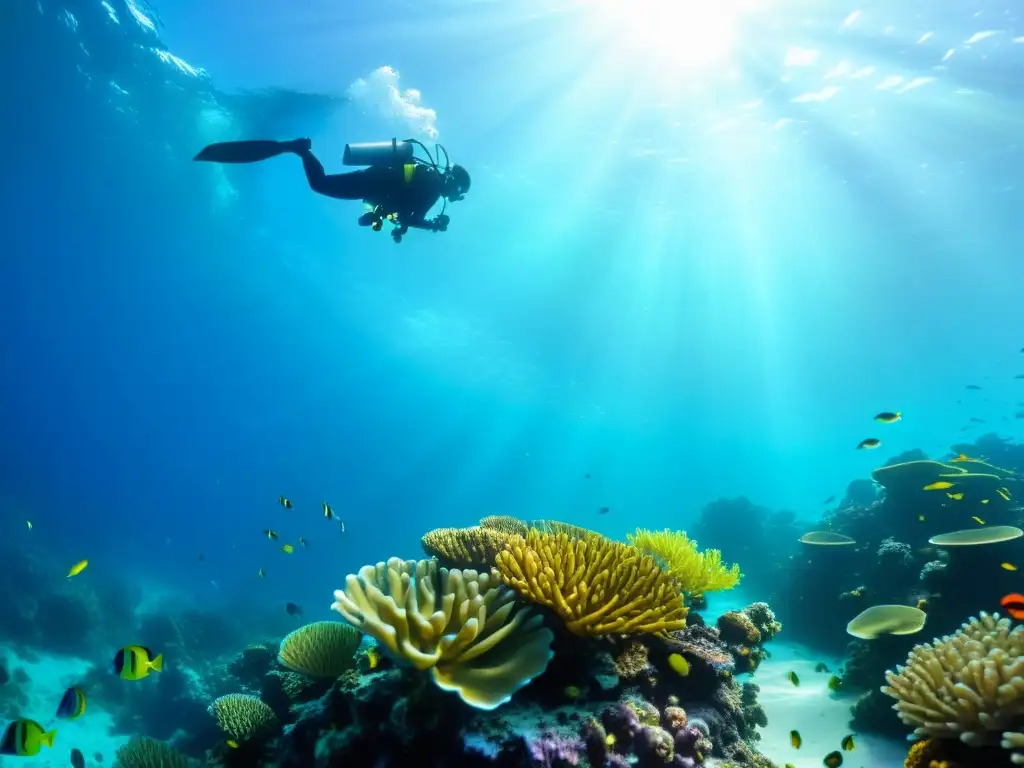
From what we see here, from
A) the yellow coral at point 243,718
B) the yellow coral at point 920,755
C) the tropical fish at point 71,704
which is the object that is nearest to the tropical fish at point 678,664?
the yellow coral at point 920,755

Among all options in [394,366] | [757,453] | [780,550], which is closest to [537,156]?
[780,550]

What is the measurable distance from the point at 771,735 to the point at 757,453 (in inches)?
4433

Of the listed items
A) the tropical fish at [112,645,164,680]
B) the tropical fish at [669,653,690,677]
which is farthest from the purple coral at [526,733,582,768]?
the tropical fish at [112,645,164,680]

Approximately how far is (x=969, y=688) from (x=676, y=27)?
2392cm

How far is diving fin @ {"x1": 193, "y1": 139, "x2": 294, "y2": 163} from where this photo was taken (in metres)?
7.57

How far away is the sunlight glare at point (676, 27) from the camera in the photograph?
1902 centimetres

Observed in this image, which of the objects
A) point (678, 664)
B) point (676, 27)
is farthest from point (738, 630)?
point (676, 27)

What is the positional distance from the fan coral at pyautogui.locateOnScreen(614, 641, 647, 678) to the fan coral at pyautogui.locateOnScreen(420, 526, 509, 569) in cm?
153

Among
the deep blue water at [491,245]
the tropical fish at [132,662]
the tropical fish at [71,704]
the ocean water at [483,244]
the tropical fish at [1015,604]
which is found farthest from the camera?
the deep blue water at [491,245]

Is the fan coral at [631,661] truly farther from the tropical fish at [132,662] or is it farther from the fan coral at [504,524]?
the tropical fish at [132,662]

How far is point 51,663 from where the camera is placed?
19.3 meters

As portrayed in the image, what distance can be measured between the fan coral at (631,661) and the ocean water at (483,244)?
4.31m

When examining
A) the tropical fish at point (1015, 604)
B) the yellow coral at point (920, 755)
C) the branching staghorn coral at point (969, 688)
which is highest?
the tropical fish at point (1015, 604)

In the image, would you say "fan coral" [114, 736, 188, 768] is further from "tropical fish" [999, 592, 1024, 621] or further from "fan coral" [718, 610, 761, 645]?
"tropical fish" [999, 592, 1024, 621]
